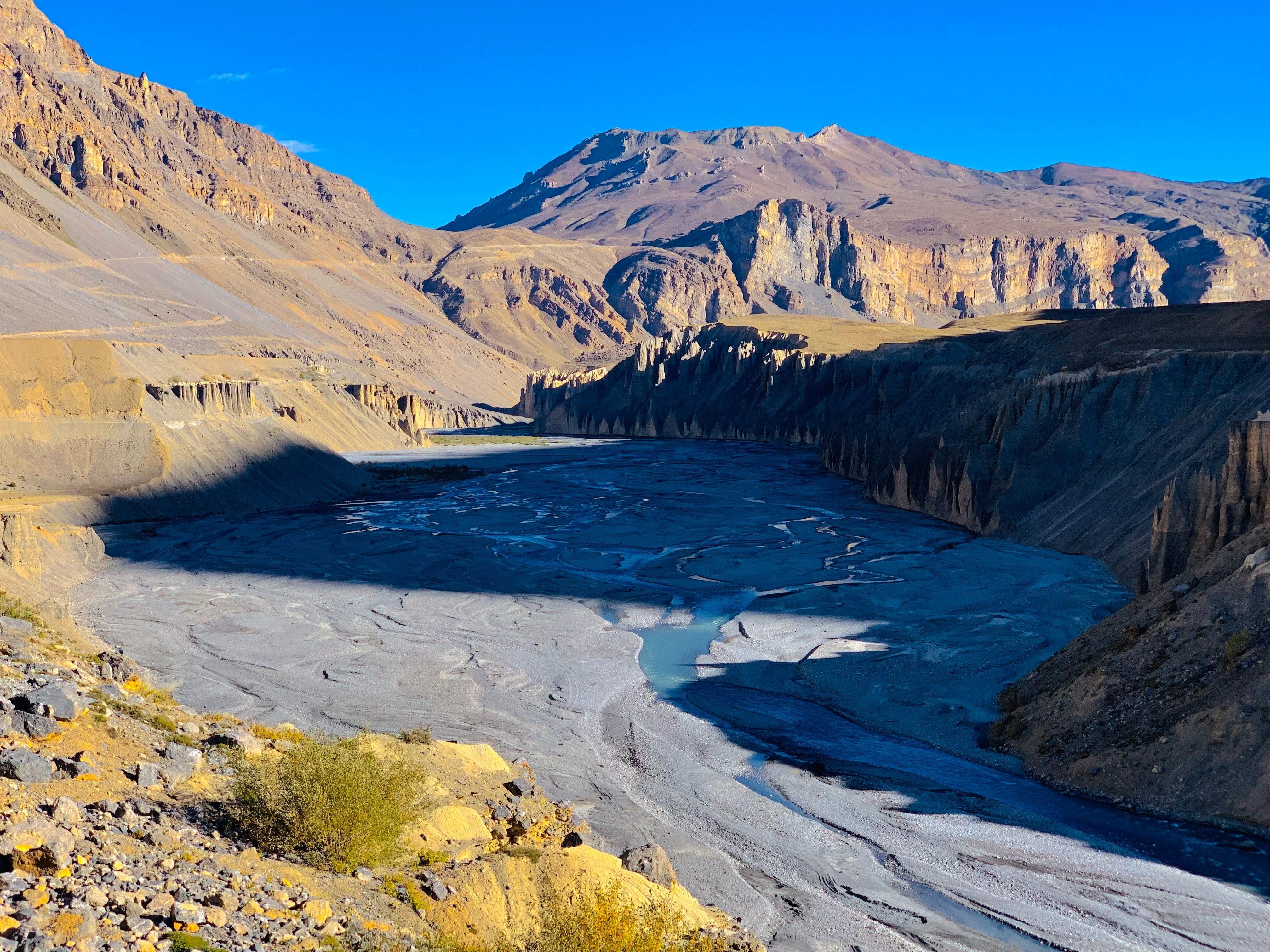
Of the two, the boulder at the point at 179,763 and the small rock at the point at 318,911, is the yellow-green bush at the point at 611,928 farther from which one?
the boulder at the point at 179,763

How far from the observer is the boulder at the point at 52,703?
1514 cm

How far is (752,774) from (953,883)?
19.1ft

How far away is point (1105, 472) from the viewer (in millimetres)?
52562

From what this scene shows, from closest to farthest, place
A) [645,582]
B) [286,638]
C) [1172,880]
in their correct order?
1. [1172,880]
2. [286,638]
3. [645,582]

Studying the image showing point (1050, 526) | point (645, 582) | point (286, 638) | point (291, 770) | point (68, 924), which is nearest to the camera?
point (68, 924)

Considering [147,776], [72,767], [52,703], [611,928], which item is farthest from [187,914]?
[52,703]

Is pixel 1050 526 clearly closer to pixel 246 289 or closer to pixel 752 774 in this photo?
pixel 752 774

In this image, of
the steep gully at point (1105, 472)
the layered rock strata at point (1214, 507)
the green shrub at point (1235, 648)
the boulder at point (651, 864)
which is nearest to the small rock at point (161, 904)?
the boulder at point (651, 864)

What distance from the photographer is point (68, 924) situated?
10055mm

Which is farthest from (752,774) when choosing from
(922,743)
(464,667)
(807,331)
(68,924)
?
(807,331)

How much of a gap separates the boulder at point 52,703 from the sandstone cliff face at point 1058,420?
3009 cm

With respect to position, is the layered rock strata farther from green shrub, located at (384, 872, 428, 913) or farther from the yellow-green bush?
green shrub, located at (384, 872, 428, 913)

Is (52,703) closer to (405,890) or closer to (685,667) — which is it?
(405,890)

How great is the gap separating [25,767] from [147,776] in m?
1.68
